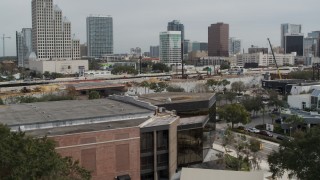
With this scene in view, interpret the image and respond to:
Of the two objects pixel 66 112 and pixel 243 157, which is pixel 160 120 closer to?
pixel 66 112

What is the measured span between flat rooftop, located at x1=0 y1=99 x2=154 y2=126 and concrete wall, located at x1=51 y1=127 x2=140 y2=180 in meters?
3.41

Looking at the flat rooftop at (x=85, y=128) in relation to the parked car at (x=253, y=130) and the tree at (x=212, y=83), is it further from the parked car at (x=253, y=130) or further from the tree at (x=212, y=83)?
the tree at (x=212, y=83)

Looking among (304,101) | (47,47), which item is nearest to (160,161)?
(304,101)

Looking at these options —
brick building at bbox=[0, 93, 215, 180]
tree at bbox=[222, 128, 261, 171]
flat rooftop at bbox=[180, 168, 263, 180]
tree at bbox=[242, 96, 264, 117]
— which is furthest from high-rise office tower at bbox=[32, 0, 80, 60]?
flat rooftop at bbox=[180, 168, 263, 180]

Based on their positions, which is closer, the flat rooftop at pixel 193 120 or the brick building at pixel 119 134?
the brick building at pixel 119 134

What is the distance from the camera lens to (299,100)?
2378 inches

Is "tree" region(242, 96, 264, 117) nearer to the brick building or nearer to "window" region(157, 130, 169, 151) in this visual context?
the brick building

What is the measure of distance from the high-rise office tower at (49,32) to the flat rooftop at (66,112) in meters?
150

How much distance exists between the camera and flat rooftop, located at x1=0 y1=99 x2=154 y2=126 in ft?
97.6

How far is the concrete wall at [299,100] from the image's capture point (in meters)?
59.1

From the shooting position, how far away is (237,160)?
31828 millimetres

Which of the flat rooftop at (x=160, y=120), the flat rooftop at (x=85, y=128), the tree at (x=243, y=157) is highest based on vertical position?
the flat rooftop at (x=160, y=120)

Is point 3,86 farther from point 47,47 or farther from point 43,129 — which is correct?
point 47,47

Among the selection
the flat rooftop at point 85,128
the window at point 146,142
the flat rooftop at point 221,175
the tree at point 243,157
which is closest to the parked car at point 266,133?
the tree at point 243,157
